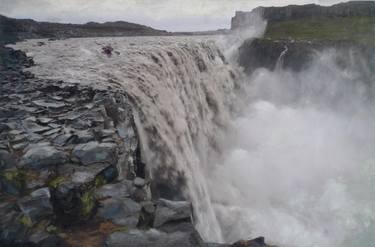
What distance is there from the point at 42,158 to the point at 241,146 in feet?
67.9

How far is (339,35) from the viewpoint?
169 feet

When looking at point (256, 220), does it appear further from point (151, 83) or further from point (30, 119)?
point (30, 119)

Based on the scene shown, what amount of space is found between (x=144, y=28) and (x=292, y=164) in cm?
8578

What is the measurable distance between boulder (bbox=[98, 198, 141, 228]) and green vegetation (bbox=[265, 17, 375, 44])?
43.7 metres

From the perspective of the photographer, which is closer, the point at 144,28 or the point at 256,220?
the point at 256,220

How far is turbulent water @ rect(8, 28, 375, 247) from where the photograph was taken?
15727 millimetres

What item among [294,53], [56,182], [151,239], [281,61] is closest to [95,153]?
[56,182]

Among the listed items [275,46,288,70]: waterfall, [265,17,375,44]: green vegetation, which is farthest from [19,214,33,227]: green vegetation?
[265,17,375,44]: green vegetation

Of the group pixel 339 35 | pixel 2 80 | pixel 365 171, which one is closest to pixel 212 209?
pixel 2 80

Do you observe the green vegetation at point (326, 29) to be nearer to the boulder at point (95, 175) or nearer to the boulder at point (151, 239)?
the boulder at point (95, 175)

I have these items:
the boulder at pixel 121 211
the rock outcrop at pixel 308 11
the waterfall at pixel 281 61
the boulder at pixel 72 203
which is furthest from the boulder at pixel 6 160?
the rock outcrop at pixel 308 11

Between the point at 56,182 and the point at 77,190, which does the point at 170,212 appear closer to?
the point at 77,190

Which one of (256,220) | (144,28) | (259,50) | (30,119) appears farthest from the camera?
(144,28)

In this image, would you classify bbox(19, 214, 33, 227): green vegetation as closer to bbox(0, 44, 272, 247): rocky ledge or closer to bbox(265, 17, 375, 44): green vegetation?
bbox(0, 44, 272, 247): rocky ledge
